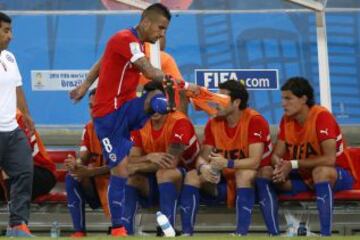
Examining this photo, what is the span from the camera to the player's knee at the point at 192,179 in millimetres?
9344

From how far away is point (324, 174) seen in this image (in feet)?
29.9

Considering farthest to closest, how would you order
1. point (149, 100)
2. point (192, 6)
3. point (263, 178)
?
point (192, 6)
point (263, 178)
point (149, 100)

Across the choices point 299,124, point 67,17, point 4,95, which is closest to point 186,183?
point 299,124

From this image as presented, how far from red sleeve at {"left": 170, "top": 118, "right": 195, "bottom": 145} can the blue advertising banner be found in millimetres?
1124

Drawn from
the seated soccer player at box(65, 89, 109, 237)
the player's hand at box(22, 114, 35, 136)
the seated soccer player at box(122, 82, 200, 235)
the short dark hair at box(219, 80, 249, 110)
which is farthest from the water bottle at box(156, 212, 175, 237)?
the short dark hair at box(219, 80, 249, 110)

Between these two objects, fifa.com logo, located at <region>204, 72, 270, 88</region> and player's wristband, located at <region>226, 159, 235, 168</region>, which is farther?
fifa.com logo, located at <region>204, 72, 270, 88</region>

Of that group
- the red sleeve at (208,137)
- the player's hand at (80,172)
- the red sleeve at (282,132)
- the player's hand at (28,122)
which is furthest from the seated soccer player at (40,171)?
the red sleeve at (282,132)

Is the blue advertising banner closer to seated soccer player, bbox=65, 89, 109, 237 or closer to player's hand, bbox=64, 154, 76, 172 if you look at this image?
seated soccer player, bbox=65, 89, 109, 237

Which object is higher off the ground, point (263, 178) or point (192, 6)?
point (192, 6)

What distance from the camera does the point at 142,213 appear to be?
9695 mm

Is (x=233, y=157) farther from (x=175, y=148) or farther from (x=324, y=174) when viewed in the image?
(x=324, y=174)

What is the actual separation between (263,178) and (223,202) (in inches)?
18.6

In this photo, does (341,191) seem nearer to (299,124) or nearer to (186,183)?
(299,124)

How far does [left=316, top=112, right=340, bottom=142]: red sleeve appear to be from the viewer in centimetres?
925
